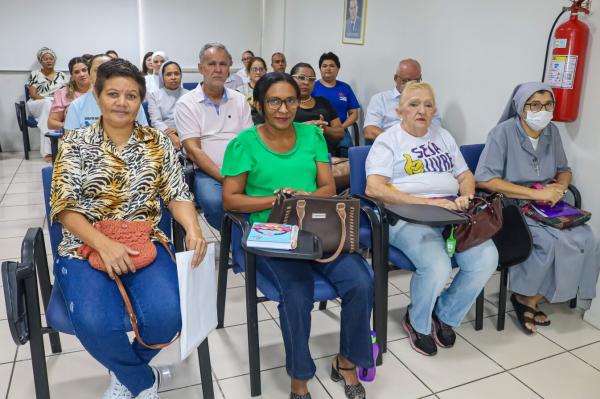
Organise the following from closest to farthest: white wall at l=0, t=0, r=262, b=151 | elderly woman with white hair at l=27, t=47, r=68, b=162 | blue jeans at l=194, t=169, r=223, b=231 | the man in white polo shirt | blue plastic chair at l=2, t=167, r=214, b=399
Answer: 1. blue plastic chair at l=2, t=167, r=214, b=399
2. blue jeans at l=194, t=169, r=223, b=231
3. the man in white polo shirt
4. elderly woman with white hair at l=27, t=47, r=68, b=162
5. white wall at l=0, t=0, r=262, b=151

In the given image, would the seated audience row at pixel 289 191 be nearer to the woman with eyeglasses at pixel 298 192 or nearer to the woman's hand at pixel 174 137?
the woman with eyeglasses at pixel 298 192

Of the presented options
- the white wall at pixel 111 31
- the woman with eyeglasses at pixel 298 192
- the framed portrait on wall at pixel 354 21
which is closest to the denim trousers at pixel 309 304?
the woman with eyeglasses at pixel 298 192

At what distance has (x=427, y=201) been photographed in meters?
2.36

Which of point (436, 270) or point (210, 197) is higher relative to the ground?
point (210, 197)

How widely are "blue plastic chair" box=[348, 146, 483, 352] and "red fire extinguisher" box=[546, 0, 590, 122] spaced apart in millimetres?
1043

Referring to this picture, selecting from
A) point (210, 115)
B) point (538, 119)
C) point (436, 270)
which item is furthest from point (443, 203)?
point (210, 115)

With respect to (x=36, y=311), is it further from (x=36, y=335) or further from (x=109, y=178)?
(x=109, y=178)

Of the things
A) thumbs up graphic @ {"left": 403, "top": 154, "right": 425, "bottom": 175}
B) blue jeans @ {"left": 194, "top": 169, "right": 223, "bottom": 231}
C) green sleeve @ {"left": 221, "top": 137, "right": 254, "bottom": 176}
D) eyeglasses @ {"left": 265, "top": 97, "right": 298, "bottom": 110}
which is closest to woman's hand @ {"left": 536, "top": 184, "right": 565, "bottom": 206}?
thumbs up graphic @ {"left": 403, "top": 154, "right": 425, "bottom": 175}

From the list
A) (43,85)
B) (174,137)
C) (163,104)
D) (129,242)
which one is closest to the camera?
(129,242)

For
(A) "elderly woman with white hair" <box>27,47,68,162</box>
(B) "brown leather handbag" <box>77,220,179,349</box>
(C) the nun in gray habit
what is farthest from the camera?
(A) "elderly woman with white hair" <box>27,47,68,162</box>

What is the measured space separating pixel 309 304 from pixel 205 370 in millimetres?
462

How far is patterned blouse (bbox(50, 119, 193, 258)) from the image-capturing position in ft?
5.68

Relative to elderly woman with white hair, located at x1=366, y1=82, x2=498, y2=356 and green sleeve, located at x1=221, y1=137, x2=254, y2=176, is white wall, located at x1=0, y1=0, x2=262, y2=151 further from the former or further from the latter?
green sleeve, located at x1=221, y1=137, x2=254, y2=176

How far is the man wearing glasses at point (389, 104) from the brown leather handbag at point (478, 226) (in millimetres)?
1454
